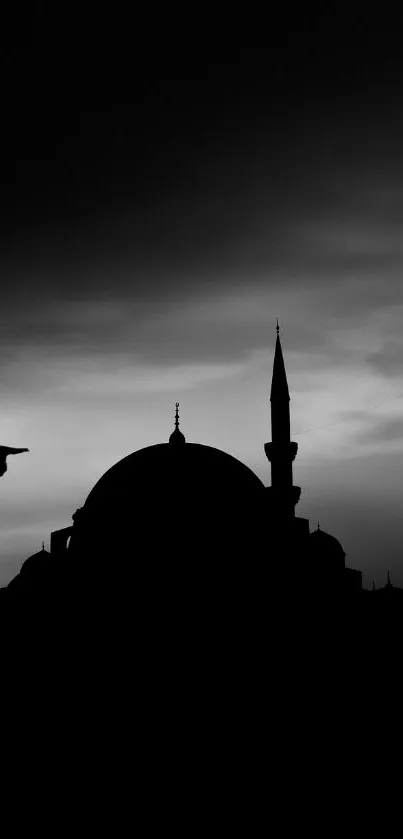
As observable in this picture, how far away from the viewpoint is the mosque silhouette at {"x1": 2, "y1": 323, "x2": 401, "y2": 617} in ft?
69.9

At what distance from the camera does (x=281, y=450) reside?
24.3 meters

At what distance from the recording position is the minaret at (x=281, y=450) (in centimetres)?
2423

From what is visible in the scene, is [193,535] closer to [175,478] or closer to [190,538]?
[190,538]

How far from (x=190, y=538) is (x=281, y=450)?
4029mm

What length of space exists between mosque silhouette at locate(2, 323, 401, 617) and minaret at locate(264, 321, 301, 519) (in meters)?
0.03

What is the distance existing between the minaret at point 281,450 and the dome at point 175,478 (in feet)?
2.18

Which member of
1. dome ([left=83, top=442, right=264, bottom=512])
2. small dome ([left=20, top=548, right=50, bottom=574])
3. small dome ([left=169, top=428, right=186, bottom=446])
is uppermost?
small dome ([left=169, top=428, right=186, bottom=446])

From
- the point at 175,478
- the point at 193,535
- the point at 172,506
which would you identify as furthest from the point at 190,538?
the point at 175,478

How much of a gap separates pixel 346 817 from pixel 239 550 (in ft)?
27.4

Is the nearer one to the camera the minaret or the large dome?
the large dome

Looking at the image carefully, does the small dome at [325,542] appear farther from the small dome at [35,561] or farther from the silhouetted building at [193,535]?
the small dome at [35,561]

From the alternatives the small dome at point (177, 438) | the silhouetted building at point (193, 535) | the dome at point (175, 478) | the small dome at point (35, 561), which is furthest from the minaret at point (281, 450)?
the small dome at point (35, 561)

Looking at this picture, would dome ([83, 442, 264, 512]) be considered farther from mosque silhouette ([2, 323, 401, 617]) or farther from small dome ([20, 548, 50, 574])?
small dome ([20, 548, 50, 574])

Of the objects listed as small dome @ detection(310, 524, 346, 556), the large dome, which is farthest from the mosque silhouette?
small dome @ detection(310, 524, 346, 556)
